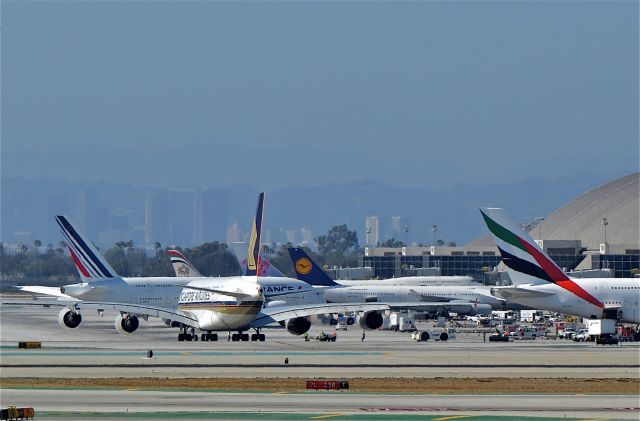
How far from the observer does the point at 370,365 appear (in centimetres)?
7088

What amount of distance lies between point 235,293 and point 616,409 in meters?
49.0

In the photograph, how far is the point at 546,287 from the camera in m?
100

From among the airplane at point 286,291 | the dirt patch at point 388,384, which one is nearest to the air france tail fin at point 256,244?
the airplane at point 286,291

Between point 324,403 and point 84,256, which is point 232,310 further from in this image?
point 324,403

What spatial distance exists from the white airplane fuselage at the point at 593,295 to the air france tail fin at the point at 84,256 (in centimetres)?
3551

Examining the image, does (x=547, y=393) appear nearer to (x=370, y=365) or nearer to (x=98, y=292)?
(x=370, y=365)

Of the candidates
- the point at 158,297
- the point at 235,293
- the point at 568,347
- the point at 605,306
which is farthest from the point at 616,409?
the point at 158,297

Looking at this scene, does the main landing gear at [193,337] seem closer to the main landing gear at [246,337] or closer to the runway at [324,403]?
the main landing gear at [246,337]

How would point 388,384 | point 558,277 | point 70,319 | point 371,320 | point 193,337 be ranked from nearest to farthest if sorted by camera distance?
1. point 388,384
2. point 193,337
3. point 558,277
4. point 371,320
5. point 70,319

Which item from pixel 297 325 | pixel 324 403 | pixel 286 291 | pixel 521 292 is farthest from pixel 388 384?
pixel 286 291

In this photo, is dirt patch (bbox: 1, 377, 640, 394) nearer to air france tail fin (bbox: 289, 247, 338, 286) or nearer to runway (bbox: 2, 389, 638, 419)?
runway (bbox: 2, 389, 638, 419)

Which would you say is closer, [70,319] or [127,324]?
[127,324]

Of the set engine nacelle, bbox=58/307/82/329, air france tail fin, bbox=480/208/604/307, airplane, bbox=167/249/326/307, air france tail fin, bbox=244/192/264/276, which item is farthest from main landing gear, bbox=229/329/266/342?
air france tail fin, bbox=480/208/604/307

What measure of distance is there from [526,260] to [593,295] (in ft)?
17.9
